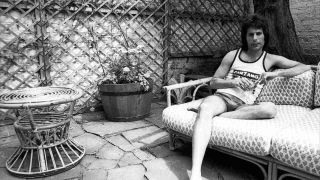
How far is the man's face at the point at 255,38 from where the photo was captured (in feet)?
7.45

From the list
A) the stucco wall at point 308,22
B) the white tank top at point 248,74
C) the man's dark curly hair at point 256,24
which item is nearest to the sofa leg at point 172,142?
the white tank top at point 248,74

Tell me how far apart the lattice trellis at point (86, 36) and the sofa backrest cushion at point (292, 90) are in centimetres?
207

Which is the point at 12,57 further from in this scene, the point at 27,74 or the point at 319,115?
the point at 319,115

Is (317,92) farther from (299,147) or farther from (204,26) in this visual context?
(204,26)

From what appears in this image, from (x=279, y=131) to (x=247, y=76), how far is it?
0.68 m

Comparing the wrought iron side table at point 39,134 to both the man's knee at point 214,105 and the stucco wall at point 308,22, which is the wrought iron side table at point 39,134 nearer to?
the man's knee at point 214,105

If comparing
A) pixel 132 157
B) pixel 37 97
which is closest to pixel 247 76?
pixel 132 157

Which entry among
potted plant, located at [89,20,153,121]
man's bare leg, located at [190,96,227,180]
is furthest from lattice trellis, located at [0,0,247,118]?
man's bare leg, located at [190,96,227,180]

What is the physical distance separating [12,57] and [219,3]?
3.66 m

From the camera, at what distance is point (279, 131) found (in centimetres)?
172

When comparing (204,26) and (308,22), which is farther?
(308,22)

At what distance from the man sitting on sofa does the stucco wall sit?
364cm

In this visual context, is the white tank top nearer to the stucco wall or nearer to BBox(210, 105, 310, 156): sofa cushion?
BBox(210, 105, 310, 156): sofa cushion

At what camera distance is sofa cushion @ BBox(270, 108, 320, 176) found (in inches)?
58.6
